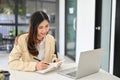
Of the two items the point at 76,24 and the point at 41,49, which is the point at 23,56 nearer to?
the point at 41,49

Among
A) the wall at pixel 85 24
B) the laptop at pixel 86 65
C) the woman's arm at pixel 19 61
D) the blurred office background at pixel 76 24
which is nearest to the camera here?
the laptop at pixel 86 65

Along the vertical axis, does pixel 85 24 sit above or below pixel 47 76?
above

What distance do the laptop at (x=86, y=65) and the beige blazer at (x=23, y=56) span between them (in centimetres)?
31

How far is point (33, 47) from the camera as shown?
1.85 metres

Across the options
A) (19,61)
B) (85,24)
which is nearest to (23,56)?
(19,61)

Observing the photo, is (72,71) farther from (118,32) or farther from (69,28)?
(69,28)

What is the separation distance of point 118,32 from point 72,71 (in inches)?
64.8

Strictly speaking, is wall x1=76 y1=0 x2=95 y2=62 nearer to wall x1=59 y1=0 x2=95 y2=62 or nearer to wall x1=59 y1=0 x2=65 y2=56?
wall x1=59 y1=0 x2=95 y2=62

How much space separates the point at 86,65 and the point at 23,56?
660mm

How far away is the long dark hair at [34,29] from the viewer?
69.7 inches

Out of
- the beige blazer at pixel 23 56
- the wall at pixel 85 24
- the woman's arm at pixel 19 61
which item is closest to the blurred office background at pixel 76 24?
the wall at pixel 85 24

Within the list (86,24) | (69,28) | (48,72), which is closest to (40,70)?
(48,72)

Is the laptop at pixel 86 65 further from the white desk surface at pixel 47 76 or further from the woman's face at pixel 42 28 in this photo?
the woman's face at pixel 42 28

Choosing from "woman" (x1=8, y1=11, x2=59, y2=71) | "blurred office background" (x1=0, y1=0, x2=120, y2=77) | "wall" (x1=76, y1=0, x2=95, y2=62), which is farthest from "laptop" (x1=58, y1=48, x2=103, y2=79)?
"wall" (x1=76, y1=0, x2=95, y2=62)
